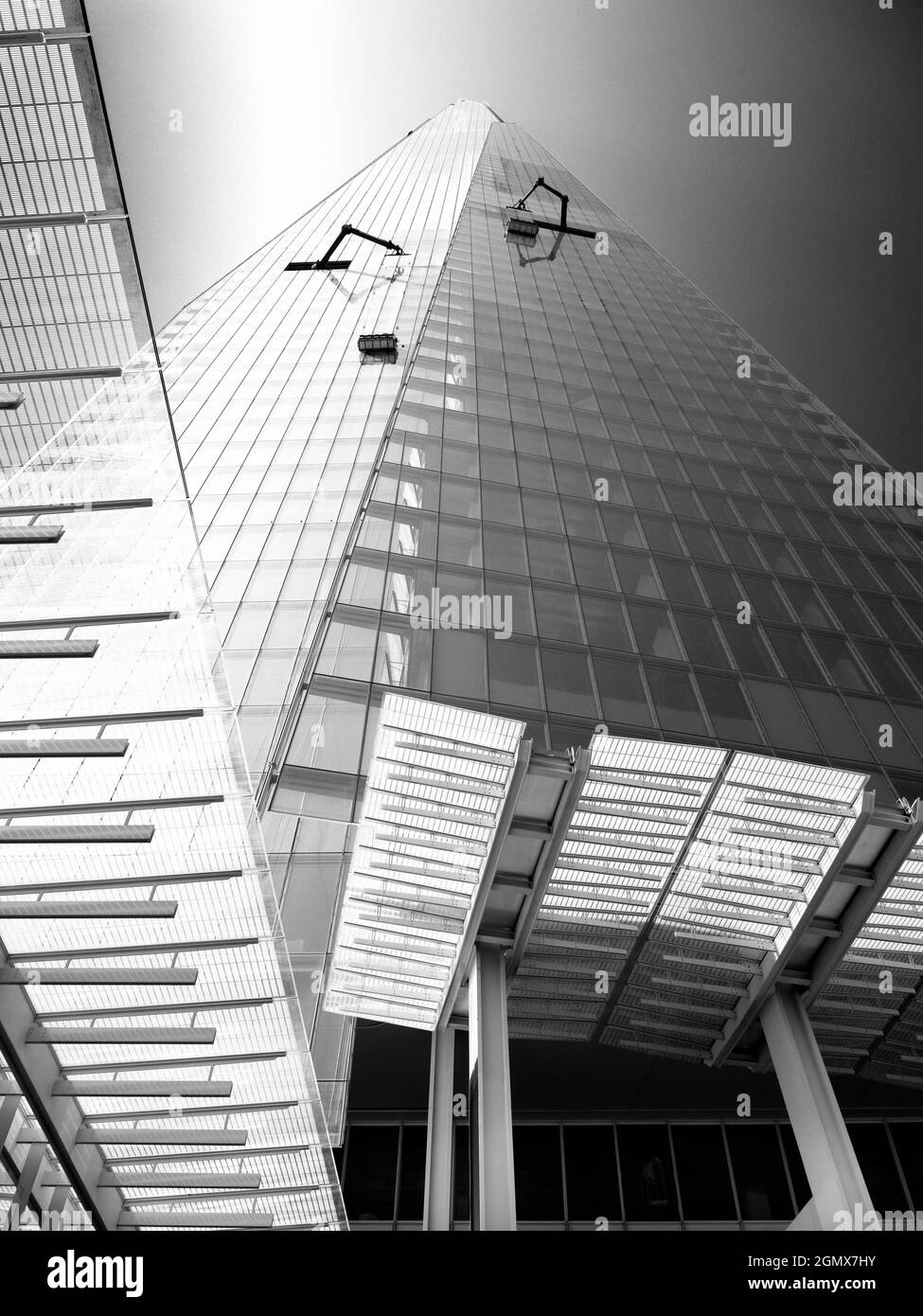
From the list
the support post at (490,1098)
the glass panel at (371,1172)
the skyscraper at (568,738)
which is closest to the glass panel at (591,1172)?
the skyscraper at (568,738)

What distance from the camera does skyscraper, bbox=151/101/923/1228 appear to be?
52.0 feet

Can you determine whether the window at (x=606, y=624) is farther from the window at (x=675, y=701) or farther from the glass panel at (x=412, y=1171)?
the glass panel at (x=412, y=1171)

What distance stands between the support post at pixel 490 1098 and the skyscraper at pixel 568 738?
14cm

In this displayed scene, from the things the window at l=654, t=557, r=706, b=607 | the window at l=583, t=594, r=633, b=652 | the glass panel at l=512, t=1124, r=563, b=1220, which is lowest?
the glass panel at l=512, t=1124, r=563, b=1220

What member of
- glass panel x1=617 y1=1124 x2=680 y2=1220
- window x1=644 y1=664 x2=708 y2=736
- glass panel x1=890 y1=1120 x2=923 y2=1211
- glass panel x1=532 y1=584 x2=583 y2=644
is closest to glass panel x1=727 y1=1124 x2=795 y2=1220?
glass panel x1=617 y1=1124 x2=680 y2=1220

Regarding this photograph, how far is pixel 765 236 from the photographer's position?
62.1m

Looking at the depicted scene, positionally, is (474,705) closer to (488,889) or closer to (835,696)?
(488,889)

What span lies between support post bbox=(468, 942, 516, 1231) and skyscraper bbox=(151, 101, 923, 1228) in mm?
137

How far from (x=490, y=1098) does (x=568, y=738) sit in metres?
5.33

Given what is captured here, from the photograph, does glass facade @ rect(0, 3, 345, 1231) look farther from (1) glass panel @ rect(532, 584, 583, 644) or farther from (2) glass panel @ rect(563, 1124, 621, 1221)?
(2) glass panel @ rect(563, 1124, 621, 1221)

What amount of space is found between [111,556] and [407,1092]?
68.3 feet

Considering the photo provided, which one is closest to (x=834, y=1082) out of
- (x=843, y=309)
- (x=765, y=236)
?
(x=843, y=309)

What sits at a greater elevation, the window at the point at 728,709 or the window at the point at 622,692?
the window at the point at 622,692

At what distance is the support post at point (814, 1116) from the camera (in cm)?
1422
